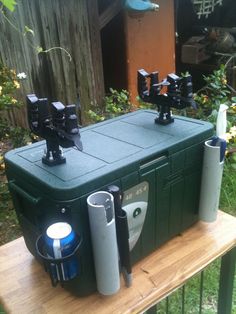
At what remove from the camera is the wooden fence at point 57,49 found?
2.85 metres

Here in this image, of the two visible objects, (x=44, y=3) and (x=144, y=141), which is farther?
(x=44, y=3)

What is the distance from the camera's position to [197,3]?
5031mm

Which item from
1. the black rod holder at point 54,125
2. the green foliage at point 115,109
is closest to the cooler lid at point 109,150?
the black rod holder at point 54,125

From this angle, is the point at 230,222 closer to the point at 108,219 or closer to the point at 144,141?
the point at 144,141

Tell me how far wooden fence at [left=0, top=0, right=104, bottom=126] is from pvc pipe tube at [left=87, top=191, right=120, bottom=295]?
2253 mm

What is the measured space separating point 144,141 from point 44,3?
7.42ft

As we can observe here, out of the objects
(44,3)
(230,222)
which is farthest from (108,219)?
(44,3)

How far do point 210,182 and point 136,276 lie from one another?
41 centimetres

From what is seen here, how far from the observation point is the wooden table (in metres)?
1.04

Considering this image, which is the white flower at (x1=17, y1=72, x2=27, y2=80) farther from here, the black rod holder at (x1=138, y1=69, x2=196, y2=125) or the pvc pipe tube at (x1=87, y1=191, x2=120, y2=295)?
the pvc pipe tube at (x1=87, y1=191, x2=120, y2=295)

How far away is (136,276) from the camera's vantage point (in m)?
1.13

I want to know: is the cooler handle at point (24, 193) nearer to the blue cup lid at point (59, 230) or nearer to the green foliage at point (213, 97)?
the blue cup lid at point (59, 230)

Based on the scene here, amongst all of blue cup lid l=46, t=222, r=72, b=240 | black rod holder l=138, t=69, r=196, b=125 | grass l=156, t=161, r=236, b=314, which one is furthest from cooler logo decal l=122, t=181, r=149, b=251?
grass l=156, t=161, r=236, b=314

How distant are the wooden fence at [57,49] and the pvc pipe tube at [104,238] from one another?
2253 mm
